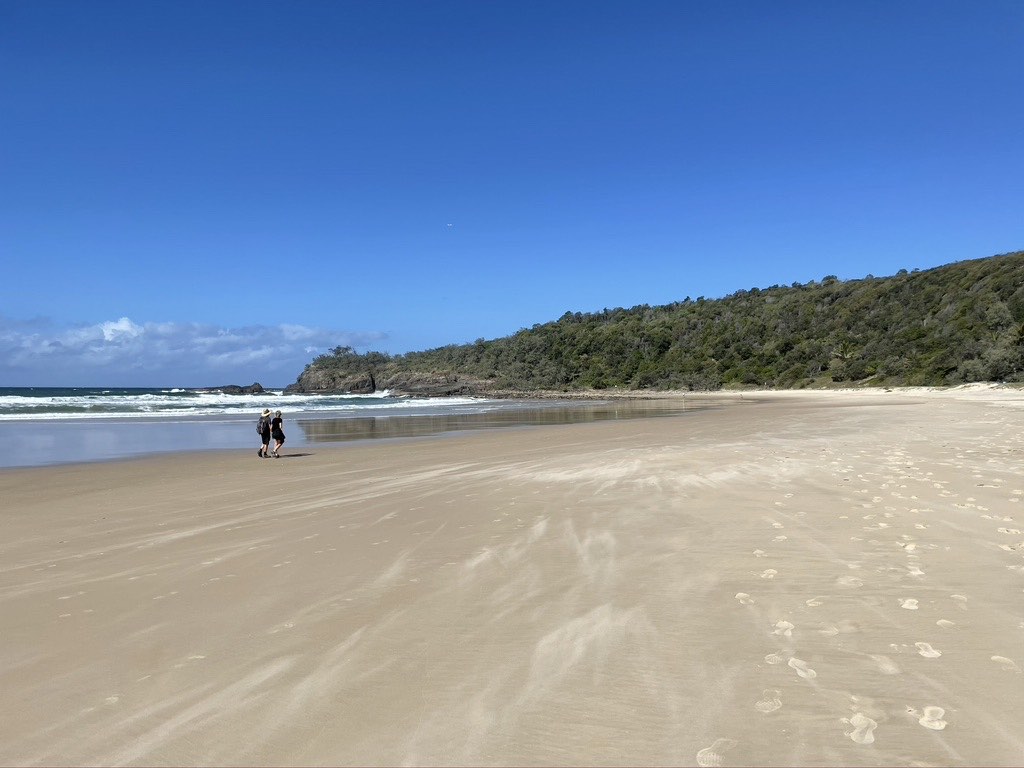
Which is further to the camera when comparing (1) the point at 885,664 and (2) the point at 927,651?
(2) the point at 927,651

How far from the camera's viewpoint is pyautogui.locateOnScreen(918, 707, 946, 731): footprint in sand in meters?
2.89

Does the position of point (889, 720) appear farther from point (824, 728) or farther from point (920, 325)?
point (920, 325)

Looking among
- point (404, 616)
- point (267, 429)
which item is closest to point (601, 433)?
Result: point (267, 429)

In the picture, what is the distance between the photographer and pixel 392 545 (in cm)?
659

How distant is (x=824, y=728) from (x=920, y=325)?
6917cm

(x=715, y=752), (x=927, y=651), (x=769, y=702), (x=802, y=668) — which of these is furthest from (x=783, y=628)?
(x=715, y=752)

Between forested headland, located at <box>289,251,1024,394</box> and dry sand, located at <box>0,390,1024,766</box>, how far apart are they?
44.3m

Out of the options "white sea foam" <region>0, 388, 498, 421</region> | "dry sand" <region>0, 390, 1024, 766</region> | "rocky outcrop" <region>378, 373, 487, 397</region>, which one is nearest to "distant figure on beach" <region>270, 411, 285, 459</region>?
"dry sand" <region>0, 390, 1024, 766</region>

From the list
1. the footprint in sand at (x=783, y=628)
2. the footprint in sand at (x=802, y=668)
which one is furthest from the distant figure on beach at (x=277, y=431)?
the footprint in sand at (x=802, y=668)

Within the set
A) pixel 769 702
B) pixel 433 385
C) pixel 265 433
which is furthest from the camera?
pixel 433 385

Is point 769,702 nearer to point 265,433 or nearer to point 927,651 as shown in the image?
point 927,651

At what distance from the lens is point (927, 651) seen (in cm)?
365

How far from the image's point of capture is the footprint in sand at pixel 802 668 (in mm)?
3396

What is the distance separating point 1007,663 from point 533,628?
8.54 ft
